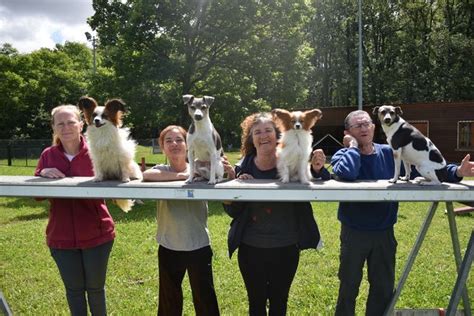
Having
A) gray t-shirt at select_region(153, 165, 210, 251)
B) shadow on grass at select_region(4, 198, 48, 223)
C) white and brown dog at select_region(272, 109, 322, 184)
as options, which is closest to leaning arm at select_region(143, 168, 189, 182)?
gray t-shirt at select_region(153, 165, 210, 251)

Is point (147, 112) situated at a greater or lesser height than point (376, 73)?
lesser

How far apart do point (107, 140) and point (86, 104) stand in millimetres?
385

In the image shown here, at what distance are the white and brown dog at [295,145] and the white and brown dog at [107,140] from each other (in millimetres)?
1492

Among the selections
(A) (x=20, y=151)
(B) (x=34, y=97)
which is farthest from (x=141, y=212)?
(B) (x=34, y=97)

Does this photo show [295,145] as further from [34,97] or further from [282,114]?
[34,97]

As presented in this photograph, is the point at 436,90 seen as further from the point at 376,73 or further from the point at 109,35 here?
the point at 109,35

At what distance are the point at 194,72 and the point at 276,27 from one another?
161 inches

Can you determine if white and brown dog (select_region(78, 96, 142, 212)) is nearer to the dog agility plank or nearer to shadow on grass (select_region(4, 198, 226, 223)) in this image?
the dog agility plank

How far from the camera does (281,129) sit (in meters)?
3.94

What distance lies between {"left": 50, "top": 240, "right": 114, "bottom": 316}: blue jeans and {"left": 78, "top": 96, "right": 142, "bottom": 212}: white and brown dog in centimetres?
69

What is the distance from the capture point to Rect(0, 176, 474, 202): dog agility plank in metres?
3.25

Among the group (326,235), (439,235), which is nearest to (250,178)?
(326,235)

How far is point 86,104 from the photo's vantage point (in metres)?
3.78

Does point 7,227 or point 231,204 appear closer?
point 231,204
